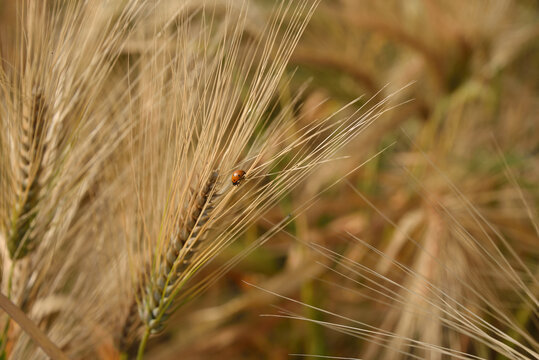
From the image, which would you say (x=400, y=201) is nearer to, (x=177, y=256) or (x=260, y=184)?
(x=260, y=184)

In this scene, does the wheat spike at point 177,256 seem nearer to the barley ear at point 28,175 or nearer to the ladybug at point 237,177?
the ladybug at point 237,177

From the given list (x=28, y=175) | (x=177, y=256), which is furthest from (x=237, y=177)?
(x=28, y=175)

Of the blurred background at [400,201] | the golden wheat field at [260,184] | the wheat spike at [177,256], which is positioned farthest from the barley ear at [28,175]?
the blurred background at [400,201]

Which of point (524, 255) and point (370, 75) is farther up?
point (370, 75)

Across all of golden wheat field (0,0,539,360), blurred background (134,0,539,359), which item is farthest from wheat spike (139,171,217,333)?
blurred background (134,0,539,359)

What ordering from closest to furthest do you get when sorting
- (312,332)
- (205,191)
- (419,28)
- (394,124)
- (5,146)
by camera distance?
(205,191), (5,146), (312,332), (394,124), (419,28)

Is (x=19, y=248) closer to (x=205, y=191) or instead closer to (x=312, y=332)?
(x=205, y=191)

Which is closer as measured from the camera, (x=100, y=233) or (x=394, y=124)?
(x=100, y=233)

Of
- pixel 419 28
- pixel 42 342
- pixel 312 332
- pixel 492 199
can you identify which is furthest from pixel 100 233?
pixel 419 28
